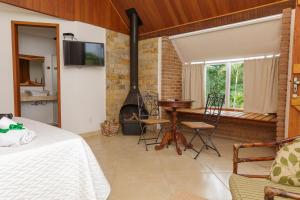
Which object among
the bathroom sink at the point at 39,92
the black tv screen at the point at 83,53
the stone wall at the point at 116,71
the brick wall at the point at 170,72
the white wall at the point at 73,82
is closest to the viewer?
the white wall at the point at 73,82

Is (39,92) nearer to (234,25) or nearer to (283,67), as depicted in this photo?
(234,25)

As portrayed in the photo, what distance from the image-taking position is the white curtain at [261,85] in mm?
3693

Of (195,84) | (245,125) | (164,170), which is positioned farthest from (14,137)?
(195,84)

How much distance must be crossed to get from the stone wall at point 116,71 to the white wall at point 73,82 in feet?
0.47

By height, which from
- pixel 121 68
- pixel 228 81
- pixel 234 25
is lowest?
pixel 228 81

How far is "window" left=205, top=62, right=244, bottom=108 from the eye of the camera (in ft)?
14.3

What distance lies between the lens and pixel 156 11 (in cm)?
425

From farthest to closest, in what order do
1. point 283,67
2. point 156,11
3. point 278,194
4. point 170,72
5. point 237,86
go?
point 170,72 < point 237,86 < point 156,11 < point 283,67 < point 278,194

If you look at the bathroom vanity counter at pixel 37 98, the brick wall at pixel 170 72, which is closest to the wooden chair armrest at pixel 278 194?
the brick wall at pixel 170 72

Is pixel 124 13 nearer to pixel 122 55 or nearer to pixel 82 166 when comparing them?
pixel 122 55

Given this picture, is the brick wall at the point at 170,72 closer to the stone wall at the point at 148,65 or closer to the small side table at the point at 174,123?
the stone wall at the point at 148,65

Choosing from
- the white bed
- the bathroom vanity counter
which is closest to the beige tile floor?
the white bed

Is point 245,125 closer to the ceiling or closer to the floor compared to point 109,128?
closer to the ceiling

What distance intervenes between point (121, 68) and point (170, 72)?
1166mm
